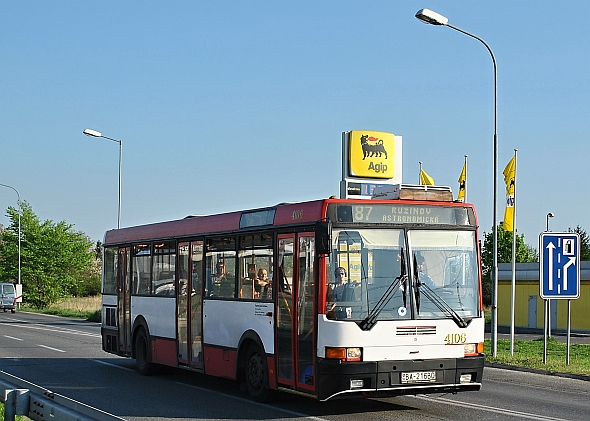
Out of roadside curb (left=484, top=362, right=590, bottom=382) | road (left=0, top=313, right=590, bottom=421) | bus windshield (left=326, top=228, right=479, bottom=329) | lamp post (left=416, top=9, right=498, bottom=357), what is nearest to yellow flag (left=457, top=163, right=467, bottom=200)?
lamp post (left=416, top=9, right=498, bottom=357)

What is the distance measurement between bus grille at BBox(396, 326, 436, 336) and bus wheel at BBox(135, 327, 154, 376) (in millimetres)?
7400

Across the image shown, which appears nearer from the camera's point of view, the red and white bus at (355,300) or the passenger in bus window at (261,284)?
the red and white bus at (355,300)

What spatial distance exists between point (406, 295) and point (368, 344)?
33.0 inches

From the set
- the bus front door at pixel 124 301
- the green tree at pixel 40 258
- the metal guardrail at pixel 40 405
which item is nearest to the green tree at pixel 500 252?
the green tree at pixel 40 258

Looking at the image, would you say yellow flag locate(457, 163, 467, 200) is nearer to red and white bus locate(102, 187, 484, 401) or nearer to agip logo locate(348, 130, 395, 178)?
agip logo locate(348, 130, 395, 178)

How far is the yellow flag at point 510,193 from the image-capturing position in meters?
24.6

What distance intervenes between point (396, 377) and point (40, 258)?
68.6m

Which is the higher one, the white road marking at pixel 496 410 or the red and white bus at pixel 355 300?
the red and white bus at pixel 355 300

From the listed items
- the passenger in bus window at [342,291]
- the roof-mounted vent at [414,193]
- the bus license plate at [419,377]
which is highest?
→ the roof-mounted vent at [414,193]

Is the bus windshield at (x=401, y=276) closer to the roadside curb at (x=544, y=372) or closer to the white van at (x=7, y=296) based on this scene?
the roadside curb at (x=544, y=372)

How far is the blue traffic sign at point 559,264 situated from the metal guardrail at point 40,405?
521 inches

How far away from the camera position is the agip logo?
31.7 meters

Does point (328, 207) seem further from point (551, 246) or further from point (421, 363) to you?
point (551, 246)

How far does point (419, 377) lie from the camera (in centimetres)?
1182
